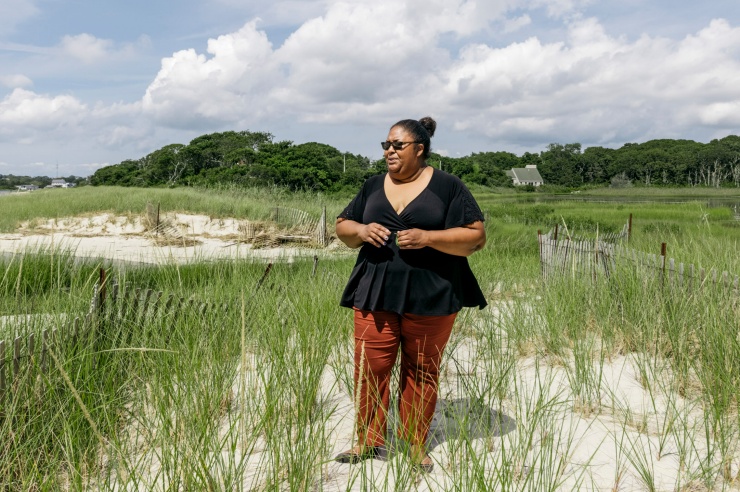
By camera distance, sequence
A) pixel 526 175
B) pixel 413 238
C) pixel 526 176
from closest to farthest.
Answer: pixel 413 238 < pixel 526 176 < pixel 526 175

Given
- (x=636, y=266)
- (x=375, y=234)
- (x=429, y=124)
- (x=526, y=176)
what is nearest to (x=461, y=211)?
(x=375, y=234)

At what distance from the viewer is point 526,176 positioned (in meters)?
111

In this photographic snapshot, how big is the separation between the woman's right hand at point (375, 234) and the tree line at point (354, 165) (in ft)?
1.80

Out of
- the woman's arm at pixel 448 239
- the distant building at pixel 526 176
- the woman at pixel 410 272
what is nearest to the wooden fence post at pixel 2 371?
the woman at pixel 410 272

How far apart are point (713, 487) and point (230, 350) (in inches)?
108

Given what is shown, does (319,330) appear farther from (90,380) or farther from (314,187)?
(314,187)

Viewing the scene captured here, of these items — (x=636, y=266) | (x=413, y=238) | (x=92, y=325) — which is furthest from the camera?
(x=636, y=266)

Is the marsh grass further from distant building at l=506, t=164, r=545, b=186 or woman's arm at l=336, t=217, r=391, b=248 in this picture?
distant building at l=506, t=164, r=545, b=186

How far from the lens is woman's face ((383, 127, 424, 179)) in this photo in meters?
2.55

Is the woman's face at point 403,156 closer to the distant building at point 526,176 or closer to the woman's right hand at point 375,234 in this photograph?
the woman's right hand at point 375,234

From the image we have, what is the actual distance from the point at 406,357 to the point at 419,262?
1.52 feet

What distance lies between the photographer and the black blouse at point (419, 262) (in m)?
2.51

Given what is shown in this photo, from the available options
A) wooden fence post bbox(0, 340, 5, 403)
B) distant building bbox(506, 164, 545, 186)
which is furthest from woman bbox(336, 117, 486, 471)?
distant building bbox(506, 164, 545, 186)

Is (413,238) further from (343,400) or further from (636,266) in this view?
(636,266)
